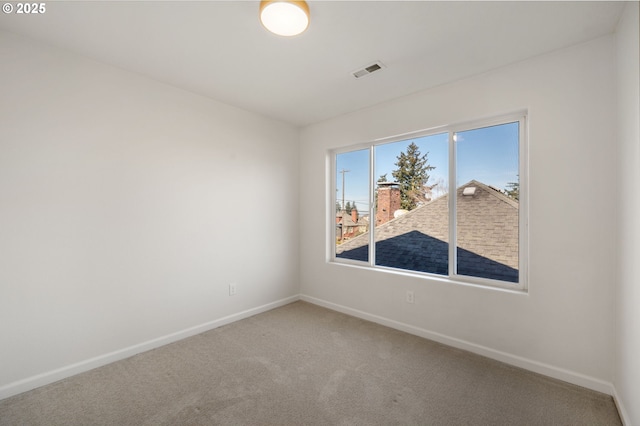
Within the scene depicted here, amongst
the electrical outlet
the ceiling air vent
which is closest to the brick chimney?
the electrical outlet

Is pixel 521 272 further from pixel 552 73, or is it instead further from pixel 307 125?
pixel 307 125

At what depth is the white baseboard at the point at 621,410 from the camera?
168 cm

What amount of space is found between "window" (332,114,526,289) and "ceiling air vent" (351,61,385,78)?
0.94m

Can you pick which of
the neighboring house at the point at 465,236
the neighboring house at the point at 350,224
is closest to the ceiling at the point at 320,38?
the neighboring house at the point at 465,236

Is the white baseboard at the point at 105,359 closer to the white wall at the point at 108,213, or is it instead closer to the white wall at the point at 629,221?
the white wall at the point at 108,213

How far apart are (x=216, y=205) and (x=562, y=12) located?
10.9 ft

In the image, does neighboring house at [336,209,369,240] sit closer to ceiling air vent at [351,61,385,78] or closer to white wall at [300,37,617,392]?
white wall at [300,37,617,392]

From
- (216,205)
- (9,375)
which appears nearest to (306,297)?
(216,205)

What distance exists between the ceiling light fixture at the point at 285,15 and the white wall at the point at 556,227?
169 cm

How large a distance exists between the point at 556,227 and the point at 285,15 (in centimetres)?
252

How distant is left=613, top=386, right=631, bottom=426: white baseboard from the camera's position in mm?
1680

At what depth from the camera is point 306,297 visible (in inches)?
162

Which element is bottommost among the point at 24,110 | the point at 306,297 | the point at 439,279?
the point at 306,297

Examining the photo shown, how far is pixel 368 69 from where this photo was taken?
2520mm
